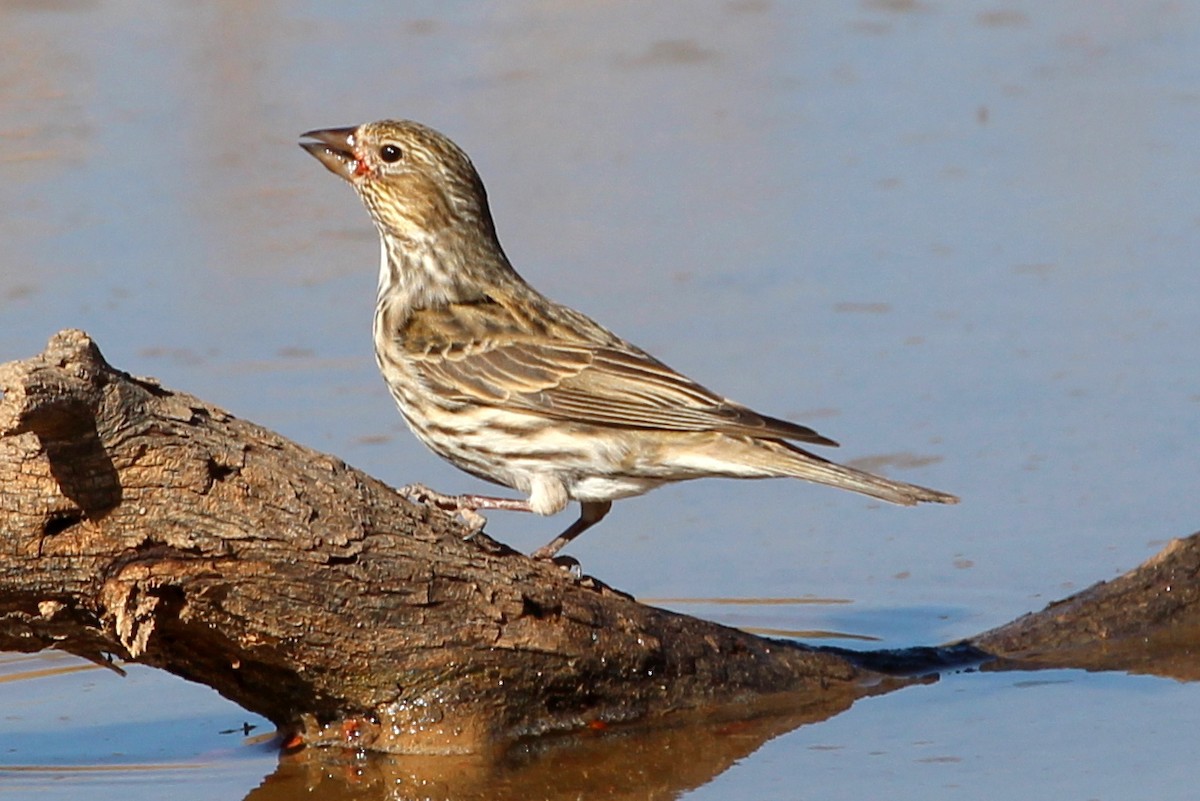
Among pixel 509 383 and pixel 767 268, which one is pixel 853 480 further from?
pixel 767 268

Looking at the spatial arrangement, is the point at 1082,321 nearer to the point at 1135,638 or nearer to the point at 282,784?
the point at 1135,638

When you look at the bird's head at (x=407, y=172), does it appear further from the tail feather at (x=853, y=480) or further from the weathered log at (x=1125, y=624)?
the weathered log at (x=1125, y=624)

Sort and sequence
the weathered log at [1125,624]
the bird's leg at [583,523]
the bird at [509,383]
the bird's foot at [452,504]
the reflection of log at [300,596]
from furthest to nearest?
the weathered log at [1125,624]
the bird's leg at [583,523]
the bird at [509,383]
the bird's foot at [452,504]
the reflection of log at [300,596]

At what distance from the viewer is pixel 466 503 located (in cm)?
718

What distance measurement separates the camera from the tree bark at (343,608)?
582 cm

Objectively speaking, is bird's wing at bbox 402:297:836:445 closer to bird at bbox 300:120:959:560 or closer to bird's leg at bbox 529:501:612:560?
bird at bbox 300:120:959:560

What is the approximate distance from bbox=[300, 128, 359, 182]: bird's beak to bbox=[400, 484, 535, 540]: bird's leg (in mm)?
1559

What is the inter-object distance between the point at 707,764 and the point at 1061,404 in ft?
11.7

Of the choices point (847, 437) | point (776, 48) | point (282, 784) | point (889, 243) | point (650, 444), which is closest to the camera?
point (282, 784)

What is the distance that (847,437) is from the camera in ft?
30.9

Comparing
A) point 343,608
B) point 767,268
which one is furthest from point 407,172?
point 767,268

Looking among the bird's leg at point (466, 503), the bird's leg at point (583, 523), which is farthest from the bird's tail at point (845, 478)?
the bird's leg at point (466, 503)

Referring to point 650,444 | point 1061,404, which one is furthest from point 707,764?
point 1061,404

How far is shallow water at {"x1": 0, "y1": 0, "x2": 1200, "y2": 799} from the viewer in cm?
748
